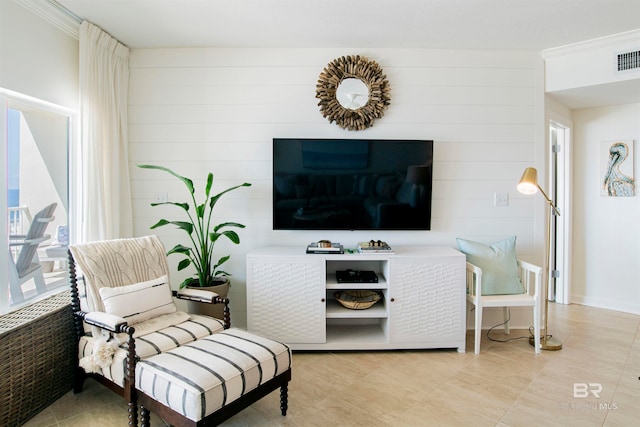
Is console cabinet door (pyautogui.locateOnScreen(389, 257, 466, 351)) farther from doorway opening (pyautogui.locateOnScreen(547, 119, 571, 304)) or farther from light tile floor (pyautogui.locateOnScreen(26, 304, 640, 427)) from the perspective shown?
doorway opening (pyautogui.locateOnScreen(547, 119, 571, 304))

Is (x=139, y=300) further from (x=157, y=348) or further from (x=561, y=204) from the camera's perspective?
(x=561, y=204)

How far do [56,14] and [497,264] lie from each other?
3734 mm

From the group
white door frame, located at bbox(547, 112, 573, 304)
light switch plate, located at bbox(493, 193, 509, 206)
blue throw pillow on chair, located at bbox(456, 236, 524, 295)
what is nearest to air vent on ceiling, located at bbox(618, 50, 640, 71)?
white door frame, located at bbox(547, 112, 573, 304)

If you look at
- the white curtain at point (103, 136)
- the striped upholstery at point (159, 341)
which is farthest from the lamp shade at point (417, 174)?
the white curtain at point (103, 136)

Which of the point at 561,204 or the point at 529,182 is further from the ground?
Answer: the point at 529,182

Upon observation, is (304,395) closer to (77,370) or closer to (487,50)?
(77,370)

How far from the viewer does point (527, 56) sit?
3.25m

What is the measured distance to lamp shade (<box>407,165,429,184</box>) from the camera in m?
3.09

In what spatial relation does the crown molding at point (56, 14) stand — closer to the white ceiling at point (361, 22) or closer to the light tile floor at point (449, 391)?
the white ceiling at point (361, 22)

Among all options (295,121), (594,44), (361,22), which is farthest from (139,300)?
(594,44)

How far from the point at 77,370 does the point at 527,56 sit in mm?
4188

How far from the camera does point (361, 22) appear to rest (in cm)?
274

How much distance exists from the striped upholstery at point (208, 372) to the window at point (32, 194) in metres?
1.22

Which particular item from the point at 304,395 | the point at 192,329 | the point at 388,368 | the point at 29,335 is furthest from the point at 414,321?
the point at 29,335
